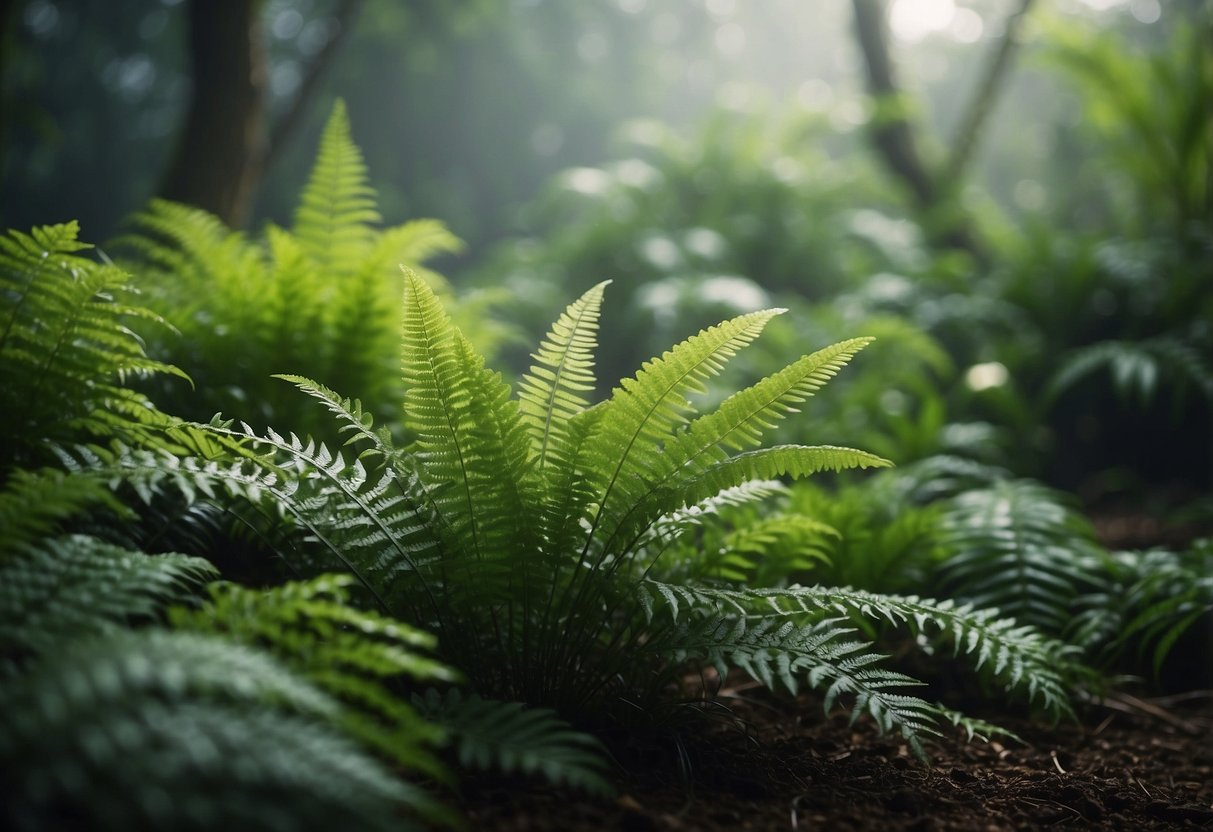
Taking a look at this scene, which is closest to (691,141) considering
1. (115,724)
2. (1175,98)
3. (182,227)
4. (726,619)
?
(1175,98)

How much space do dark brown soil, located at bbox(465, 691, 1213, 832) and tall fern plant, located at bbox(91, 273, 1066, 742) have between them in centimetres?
16

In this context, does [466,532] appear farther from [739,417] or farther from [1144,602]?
[1144,602]

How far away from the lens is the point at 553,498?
141 centimetres

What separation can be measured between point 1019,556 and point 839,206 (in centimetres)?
448

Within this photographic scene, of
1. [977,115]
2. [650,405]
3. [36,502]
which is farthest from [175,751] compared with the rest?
[977,115]

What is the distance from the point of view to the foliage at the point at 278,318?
2.08m

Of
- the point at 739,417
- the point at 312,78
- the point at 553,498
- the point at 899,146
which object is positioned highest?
the point at 899,146

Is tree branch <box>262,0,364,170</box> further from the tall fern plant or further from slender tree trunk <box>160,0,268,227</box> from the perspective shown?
the tall fern plant

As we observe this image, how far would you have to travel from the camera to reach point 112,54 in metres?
9.91

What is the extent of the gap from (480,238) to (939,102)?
32.5 feet

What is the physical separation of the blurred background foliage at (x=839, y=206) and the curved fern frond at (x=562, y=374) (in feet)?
6.09

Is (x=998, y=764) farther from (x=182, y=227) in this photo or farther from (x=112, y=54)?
(x=112, y=54)

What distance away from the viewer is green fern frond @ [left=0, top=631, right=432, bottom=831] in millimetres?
728

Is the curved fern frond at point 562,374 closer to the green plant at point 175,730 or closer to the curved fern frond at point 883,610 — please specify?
the curved fern frond at point 883,610
